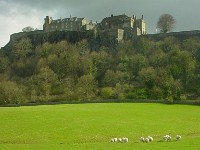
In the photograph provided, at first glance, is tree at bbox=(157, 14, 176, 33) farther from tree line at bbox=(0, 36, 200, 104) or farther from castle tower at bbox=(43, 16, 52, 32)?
castle tower at bbox=(43, 16, 52, 32)

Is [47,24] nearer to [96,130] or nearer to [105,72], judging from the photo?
[105,72]

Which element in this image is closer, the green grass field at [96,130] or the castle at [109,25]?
the green grass field at [96,130]

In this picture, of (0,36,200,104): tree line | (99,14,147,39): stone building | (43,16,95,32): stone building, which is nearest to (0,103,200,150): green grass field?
(0,36,200,104): tree line

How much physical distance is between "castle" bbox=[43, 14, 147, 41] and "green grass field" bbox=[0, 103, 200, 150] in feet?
244

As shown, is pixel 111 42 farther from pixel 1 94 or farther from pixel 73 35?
pixel 1 94

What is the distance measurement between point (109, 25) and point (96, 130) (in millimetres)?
106818

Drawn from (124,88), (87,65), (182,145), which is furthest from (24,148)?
(87,65)

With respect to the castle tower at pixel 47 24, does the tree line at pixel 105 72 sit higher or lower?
lower

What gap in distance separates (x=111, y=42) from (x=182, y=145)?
104414mm

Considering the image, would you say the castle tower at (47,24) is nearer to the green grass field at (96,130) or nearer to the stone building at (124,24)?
the stone building at (124,24)

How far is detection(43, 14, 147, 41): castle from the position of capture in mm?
133625

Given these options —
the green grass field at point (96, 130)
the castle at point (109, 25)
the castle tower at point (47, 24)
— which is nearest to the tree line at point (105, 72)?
the castle at point (109, 25)

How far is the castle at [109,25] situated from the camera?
13362cm

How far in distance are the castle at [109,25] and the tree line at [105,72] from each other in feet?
20.1
